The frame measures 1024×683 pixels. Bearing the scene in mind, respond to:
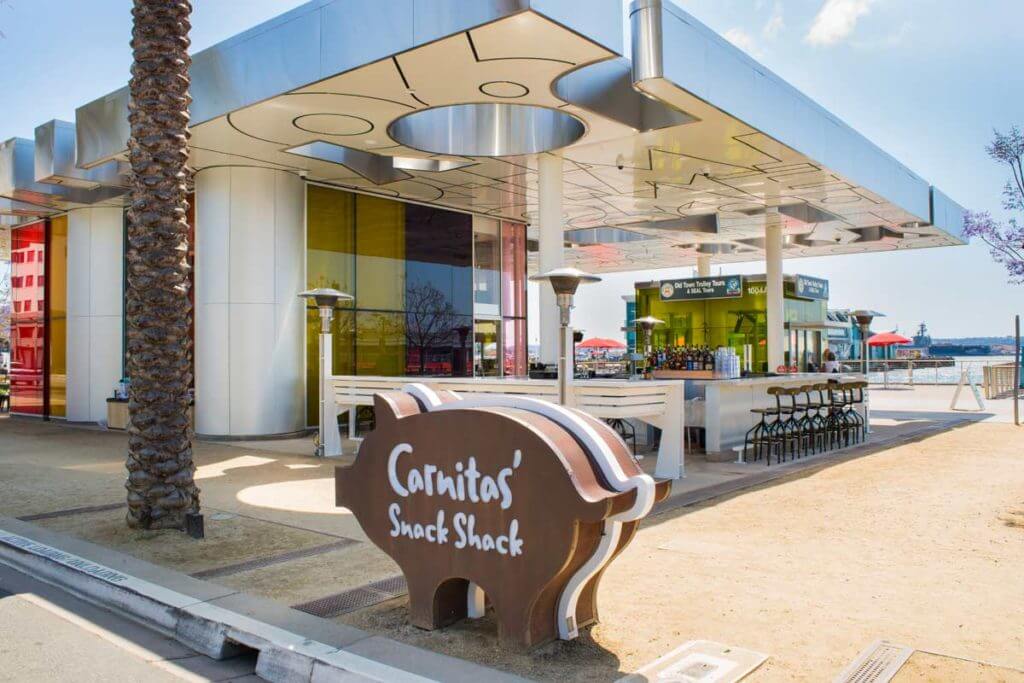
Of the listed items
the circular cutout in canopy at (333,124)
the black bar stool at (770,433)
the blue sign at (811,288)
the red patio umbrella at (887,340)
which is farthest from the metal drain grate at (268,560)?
the red patio umbrella at (887,340)

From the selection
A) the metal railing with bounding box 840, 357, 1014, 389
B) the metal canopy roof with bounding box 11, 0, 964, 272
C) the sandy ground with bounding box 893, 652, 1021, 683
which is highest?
the metal canopy roof with bounding box 11, 0, 964, 272

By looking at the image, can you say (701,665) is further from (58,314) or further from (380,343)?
(58,314)

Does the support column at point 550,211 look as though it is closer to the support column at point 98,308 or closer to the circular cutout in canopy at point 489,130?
the circular cutout in canopy at point 489,130

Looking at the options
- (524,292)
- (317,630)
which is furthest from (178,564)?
(524,292)

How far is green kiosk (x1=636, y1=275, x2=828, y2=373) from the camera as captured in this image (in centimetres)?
2381

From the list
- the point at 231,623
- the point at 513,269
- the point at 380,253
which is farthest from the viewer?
the point at 513,269

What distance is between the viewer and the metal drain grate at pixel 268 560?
595 cm

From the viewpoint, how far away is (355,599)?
208 inches

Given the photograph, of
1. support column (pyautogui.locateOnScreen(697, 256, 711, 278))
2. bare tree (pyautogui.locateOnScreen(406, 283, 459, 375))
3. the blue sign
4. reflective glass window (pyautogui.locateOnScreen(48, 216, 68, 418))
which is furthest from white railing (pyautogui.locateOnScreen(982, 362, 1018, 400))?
reflective glass window (pyautogui.locateOnScreen(48, 216, 68, 418))

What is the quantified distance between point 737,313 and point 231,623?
2137cm

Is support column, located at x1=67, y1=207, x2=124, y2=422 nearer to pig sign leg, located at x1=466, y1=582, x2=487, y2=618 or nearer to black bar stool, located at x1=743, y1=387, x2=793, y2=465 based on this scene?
black bar stool, located at x1=743, y1=387, x2=793, y2=465

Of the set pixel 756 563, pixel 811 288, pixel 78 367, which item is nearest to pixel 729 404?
pixel 756 563

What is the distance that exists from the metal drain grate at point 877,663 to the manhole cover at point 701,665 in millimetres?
429

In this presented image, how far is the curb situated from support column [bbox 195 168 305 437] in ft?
28.0
